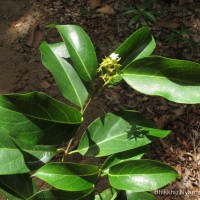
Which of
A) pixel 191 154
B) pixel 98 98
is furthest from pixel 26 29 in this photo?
pixel 191 154

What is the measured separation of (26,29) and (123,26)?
3.91 feet

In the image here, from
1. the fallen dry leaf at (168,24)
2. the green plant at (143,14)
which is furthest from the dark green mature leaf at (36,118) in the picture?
the fallen dry leaf at (168,24)

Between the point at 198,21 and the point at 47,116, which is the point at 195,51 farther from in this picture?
the point at 47,116

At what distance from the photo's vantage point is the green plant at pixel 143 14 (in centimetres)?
350

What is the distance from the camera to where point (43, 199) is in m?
0.95

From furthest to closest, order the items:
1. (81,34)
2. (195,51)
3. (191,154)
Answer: (195,51) → (191,154) → (81,34)

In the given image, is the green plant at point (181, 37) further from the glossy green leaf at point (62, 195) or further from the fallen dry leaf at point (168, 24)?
the glossy green leaf at point (62, 195)

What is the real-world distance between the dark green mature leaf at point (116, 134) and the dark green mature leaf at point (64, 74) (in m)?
0.13

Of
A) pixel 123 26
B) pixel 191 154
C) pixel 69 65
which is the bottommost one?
pixel 191 154

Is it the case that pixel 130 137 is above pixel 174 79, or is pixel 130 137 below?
below

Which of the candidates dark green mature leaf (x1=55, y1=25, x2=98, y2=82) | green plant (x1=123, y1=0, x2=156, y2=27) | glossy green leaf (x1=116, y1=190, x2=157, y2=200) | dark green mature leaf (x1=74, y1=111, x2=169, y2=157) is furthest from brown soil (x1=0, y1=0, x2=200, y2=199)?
dark green mature leaf (x1=55, y1=25, x2=98, y2=82)

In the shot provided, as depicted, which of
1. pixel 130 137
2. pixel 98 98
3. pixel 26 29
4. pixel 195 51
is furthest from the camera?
pixel 26 29

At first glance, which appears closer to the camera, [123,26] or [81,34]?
[81,34]

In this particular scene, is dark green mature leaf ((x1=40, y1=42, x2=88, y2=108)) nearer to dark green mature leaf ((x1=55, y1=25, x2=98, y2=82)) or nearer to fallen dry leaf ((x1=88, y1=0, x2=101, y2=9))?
dark green mature leaf ((x1=55, y1=25, x2=98, y2=82))
